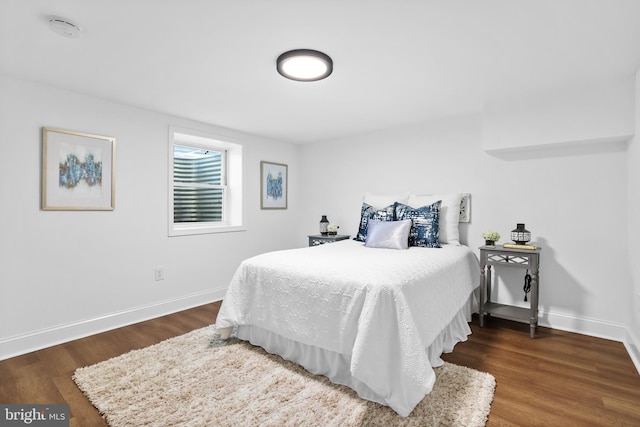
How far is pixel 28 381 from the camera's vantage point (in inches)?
82.9

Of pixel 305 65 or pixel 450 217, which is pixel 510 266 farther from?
pixel 305 65

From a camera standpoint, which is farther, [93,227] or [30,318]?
[93,227]

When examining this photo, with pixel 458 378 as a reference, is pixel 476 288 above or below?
above

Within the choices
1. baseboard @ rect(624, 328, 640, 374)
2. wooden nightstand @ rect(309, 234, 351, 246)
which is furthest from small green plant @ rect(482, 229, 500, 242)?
wooden nightstand @ rect(309, 234, 351, 246)

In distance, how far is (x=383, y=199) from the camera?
3846mm

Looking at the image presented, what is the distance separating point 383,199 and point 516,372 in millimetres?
2171

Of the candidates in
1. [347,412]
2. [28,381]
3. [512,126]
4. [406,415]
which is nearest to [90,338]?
[28,381]

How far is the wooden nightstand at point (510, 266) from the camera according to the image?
2.80 metres

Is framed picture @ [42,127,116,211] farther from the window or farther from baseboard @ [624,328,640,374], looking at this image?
baseboard @ [624,328,640,374]

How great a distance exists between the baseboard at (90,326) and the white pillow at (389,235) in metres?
1.86

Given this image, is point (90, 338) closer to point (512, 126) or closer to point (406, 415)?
point (406, 415)

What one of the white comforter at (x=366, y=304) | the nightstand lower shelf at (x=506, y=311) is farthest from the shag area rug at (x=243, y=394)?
the nightstand lower shelf at (x=506, y=311)

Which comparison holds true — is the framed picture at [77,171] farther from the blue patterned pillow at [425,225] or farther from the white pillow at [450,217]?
the white pillow at [450,217]

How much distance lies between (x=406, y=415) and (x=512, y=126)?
2746mm
